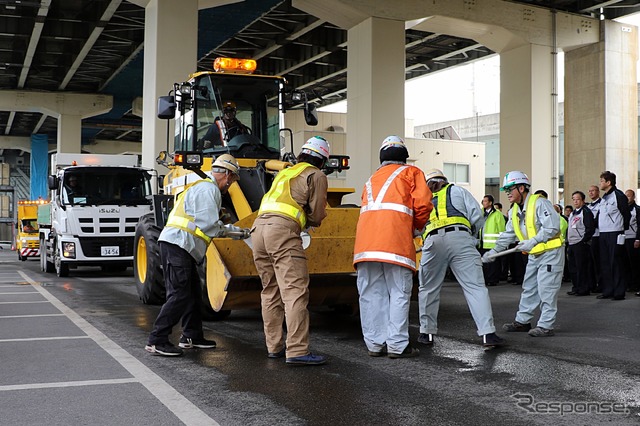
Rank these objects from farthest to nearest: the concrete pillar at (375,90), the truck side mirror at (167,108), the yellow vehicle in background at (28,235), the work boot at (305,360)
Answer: the yellow vehicle in background at (28,235)
the concrete pillar at (375,90)
the truck side mirror at (167,108)
the work boot at (305,360)

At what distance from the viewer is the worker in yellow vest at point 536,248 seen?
7.98 m

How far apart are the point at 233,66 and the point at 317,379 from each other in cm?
541

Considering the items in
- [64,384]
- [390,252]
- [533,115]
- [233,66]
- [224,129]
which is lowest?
[64,384]

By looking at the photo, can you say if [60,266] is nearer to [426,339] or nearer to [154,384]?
[426,339]

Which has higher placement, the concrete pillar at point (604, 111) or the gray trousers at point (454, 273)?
the concrete pillar at point (604, 111)

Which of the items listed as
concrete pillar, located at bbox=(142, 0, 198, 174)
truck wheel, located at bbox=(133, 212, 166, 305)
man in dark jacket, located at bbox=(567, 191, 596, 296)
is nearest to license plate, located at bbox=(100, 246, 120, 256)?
concrete pillar, located at bbox=(142, 0, 198, 174)

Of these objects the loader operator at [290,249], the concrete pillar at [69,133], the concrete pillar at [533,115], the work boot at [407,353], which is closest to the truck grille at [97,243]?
the loader operator at [290,249]

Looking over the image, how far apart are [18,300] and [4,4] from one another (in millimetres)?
15994

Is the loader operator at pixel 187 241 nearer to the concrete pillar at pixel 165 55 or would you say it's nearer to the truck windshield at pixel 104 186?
the truck windshield at pixel 104 186

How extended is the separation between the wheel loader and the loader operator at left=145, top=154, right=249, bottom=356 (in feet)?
1.66

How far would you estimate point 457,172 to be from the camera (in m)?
36.7

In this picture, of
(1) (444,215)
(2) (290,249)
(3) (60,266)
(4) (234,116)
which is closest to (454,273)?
(1) (444,215)

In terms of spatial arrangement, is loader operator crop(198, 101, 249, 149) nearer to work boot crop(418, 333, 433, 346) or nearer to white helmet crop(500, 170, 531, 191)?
white helmet crop(500, 170, 531, 191)

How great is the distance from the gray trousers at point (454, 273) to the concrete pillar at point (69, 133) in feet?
105
